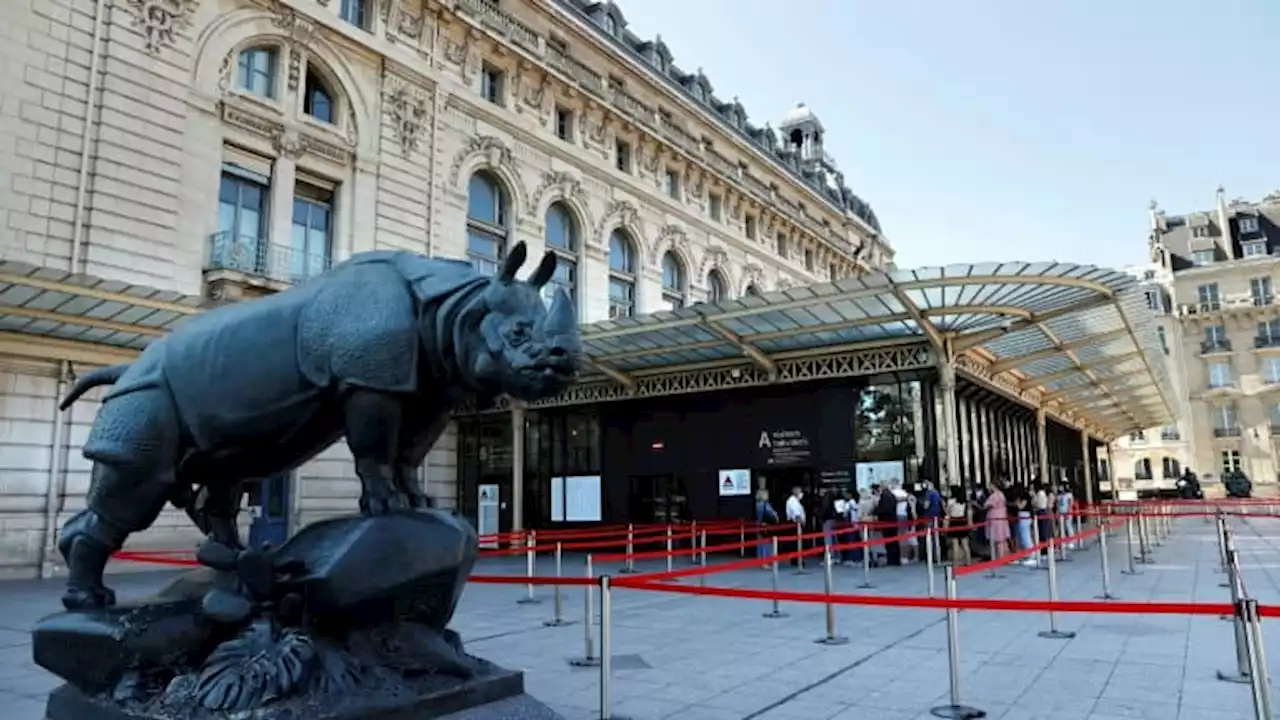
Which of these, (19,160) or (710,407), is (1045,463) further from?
(19,160)

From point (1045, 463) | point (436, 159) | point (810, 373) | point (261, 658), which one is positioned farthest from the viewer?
point (1045, 463)

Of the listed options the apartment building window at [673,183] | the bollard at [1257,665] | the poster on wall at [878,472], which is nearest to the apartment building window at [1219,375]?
the apartment building window at [673,183]

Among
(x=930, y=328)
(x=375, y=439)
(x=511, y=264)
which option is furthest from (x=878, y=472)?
(x=375, y=439)

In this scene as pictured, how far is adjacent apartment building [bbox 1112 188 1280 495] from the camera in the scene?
56.2 m

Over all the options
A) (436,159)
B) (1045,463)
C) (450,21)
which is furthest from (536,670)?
(1045,463)

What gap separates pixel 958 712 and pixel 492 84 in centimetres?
2430

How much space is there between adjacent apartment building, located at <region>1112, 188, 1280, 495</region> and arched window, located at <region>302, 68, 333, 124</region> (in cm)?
5398

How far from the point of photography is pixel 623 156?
103 feet

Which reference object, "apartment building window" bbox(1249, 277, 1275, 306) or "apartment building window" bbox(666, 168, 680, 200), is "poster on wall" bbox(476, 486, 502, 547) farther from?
"apartment building window" bbox(1249, 277, 1275, 306)

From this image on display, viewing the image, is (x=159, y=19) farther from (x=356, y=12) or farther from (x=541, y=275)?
(x=541, y=275)

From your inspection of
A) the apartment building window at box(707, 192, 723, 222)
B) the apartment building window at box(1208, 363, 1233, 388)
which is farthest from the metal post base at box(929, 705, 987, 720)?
the apartment building window at box(1208, 363, 1233, 388)

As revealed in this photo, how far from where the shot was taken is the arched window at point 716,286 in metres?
35.8

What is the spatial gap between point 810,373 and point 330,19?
14.7m

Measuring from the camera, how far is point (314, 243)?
21094 mm
